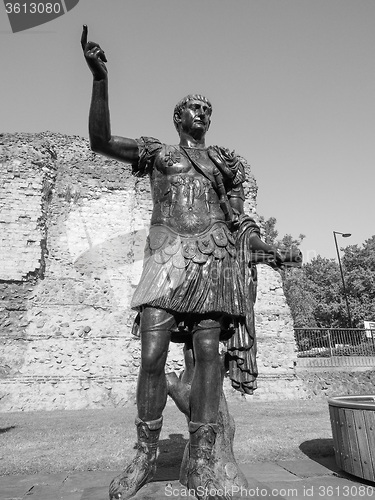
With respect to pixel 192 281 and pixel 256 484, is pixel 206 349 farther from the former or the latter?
pixel 256 484

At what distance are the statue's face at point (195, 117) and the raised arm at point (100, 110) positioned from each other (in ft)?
1.63

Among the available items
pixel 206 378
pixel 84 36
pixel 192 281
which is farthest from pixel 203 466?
pixel 84 36

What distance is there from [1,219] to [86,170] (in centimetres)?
318

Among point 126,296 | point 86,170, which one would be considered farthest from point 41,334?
point 86,170

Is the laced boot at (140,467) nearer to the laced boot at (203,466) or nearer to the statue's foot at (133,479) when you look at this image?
the statue's foot at (133,479)

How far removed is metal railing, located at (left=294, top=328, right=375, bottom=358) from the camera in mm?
15781

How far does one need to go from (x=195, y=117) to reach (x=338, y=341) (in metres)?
14.9

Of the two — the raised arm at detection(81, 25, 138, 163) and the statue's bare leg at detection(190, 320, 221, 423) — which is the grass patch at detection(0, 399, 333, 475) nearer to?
the statue's bare leg at detection(190, 320, 221, 423)

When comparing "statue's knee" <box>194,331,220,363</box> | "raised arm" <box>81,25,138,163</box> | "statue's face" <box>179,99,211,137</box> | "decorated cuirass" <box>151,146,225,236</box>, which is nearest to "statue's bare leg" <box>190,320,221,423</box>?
"statue's knee" <box>194,331,220,363</box>

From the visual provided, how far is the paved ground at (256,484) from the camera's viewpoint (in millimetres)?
2377

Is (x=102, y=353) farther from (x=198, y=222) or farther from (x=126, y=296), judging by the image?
(x=198, y=222)

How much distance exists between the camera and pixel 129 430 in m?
6.43

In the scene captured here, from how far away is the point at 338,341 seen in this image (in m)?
15.9

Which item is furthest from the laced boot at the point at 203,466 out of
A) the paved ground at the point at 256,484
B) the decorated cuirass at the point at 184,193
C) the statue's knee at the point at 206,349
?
the decorated cuirass at the point at 184,193
